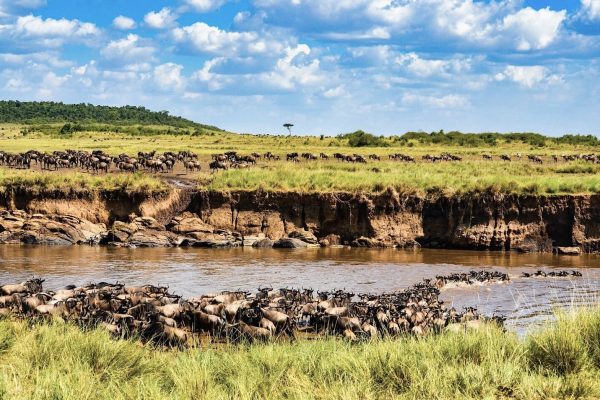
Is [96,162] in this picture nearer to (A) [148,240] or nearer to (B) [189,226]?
(B) [189,226]

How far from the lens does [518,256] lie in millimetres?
30406

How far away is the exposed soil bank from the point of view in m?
32.3

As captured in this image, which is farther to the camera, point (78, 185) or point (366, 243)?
point (78, 185)

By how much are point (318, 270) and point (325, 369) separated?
16068 millimetres

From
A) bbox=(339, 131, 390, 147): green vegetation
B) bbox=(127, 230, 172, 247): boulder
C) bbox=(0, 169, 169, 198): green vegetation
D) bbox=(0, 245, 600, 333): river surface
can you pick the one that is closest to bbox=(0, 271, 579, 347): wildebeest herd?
bbox=(0, 245, 600, 333): river surface

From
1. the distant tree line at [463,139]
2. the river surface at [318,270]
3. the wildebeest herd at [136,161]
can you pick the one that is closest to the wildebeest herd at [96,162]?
the wildebeest herd at [136,161]

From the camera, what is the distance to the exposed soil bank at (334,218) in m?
32.3

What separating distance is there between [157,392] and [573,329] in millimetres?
5614

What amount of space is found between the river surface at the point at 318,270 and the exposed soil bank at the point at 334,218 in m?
1.58

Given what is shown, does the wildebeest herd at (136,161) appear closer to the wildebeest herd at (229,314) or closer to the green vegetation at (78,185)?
the green vegetation at (78,185)

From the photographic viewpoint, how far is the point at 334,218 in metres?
34.3

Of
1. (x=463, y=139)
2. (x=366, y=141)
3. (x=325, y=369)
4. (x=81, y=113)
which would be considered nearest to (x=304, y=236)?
(x=325, y=369)

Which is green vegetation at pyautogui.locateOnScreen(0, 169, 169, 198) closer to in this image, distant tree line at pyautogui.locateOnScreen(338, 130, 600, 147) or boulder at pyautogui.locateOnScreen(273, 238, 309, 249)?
boulder at pyautogui.locateOnScreen(273, 238, 309, 249)

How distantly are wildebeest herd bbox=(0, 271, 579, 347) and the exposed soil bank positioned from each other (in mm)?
15260
